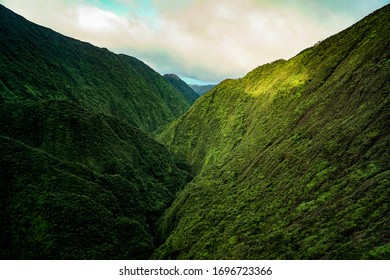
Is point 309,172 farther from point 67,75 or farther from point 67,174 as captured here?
point 67,75

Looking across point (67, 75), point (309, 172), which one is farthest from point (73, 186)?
point (67, 75)

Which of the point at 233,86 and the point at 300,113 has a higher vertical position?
the point at 233,86

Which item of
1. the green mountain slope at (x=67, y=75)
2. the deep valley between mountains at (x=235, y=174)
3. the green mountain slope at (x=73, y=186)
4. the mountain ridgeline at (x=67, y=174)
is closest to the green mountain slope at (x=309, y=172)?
the deep valley between mountains at (x=235, y=174)

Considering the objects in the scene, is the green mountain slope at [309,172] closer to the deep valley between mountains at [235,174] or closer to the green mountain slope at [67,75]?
the deep valley between mountains at [235,174]

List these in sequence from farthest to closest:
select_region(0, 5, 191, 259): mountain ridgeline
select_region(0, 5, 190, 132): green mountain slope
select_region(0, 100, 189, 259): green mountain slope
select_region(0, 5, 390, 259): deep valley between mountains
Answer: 1. select_region(0, 5, 190, 132): green mountain slope
2. select_region(0, 5, 191, 259): mountain ridgeline
3. select_region(0, 100, 189, 259): green mountain slope
4. select_region(0, 5, 390, 259): deep valley between mountains

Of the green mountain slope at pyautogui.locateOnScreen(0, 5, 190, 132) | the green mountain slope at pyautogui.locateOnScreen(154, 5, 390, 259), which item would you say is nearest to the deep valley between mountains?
the green mountain slope at pyautogui.locateOnScreen(154, 5, 390, 259)

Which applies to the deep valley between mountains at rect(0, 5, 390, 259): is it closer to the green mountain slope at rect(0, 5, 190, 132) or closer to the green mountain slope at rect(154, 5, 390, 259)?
the green mountain slope at rect(154, 5, 390, 259)

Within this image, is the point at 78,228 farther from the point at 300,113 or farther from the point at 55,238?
the point at 300,113

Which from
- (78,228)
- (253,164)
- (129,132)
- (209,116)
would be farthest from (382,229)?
(209,116)
